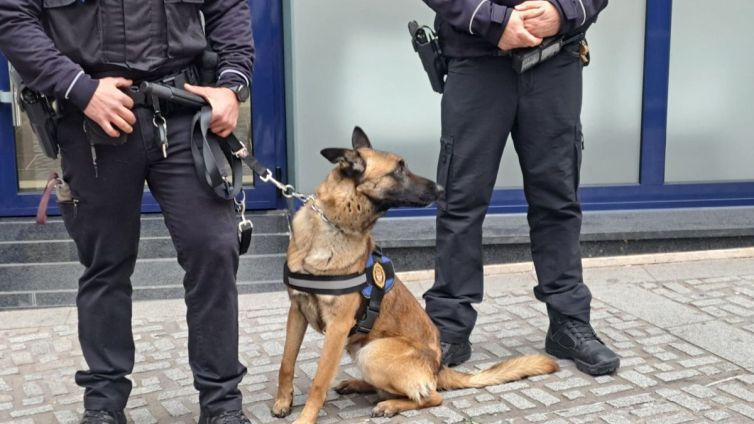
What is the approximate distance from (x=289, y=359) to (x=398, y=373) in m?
0.44

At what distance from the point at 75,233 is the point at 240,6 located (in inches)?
39.9

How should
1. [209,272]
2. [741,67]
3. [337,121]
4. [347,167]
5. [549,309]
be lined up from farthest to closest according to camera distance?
[741,67]
[337,121]
[549,309]
[347,167]
[209,272]

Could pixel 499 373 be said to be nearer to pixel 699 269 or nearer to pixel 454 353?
pixel 454 353

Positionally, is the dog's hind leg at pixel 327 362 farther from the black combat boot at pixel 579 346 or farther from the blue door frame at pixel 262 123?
the blue door frame at pixel 262 123

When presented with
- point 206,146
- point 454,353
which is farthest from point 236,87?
point 454,353

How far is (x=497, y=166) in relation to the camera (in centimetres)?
417

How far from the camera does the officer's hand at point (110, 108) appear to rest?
3.01 meters

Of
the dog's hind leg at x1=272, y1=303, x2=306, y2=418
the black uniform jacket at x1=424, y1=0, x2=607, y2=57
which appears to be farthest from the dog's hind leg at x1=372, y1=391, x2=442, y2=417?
the black uniform jacket at x1=424, y1=0, x2=607, y2=57

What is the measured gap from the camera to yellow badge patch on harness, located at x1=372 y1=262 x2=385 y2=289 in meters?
3.66

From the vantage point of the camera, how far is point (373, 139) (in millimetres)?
6238

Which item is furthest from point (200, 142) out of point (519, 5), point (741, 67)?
point (741, 67)

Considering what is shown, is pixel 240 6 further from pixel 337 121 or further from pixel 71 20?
pixel 337 121

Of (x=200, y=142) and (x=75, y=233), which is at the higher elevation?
(x=200, y=142)

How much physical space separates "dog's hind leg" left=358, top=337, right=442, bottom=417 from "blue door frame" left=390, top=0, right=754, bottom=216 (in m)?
2.78
